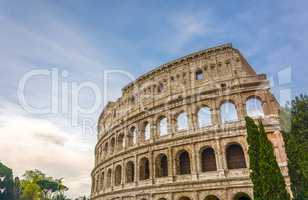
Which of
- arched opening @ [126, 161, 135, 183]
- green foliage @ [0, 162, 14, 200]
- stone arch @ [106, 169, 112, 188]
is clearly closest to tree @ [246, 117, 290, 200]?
arched opening @ [126, 161, 135, 183]

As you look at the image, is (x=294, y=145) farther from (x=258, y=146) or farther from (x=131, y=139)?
(x=131, y=139)

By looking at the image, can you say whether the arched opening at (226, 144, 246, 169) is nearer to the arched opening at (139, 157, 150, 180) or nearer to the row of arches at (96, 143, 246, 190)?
the row of arches at (96, 143, 246, 190)

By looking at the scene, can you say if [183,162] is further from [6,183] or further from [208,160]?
[6,183]

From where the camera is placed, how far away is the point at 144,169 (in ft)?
70.8

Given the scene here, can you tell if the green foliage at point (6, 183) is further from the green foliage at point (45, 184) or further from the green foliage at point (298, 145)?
the green foliage at point (298, 145)

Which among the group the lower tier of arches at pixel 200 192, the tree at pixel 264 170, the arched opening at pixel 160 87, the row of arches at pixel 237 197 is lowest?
the row of arches at pixel 237 197

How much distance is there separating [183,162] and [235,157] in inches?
172

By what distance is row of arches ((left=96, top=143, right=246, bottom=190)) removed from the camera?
1789 cm

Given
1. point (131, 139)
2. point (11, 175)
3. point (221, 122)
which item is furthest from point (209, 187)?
point (11, 175)

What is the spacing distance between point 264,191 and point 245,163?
5408mm

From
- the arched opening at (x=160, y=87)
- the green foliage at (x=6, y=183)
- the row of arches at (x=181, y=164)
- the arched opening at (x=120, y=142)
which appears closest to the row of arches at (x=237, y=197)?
the row of arches at (x=181, y=164)

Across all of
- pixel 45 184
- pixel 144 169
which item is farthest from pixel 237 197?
pixel 45 184

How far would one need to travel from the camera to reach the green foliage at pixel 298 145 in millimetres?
12875

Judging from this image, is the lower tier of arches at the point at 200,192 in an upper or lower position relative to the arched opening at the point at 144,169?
lower
